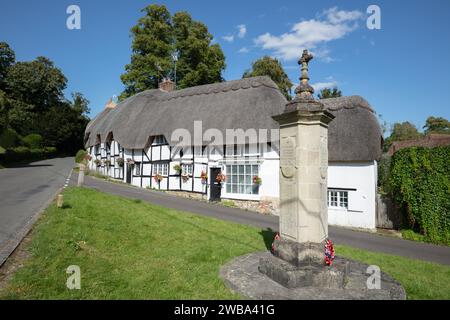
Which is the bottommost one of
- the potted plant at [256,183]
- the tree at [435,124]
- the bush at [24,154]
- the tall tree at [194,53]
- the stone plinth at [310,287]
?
the stone plinth at [310,287]

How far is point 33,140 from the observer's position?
35906 millimetres

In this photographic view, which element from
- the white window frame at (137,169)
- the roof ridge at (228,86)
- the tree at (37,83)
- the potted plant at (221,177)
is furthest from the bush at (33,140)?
the potted plant at (221,177)

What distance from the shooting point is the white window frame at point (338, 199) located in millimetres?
12891

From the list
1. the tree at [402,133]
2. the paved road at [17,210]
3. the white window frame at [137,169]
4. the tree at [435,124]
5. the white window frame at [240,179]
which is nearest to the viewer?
the paved road at [17,210]

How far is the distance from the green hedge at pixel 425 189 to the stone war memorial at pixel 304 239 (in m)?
6.62

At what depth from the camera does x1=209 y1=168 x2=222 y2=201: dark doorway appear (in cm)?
1565

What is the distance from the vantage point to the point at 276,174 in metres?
13.7

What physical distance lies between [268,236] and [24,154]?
33937 mm

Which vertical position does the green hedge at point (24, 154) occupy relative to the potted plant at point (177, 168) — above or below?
above

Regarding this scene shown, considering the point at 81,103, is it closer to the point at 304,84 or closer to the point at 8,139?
the point at 8,139
